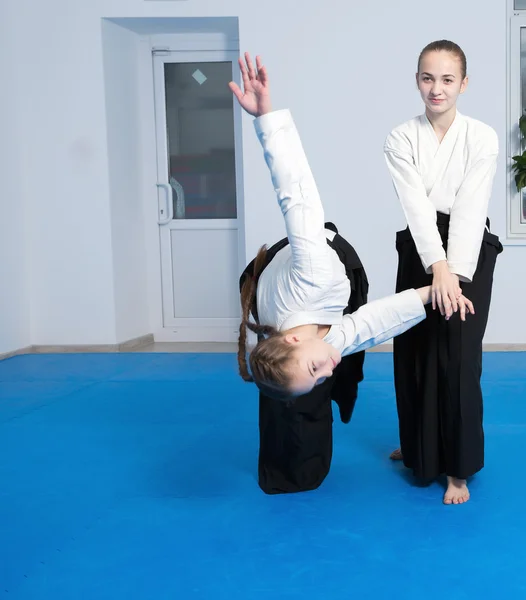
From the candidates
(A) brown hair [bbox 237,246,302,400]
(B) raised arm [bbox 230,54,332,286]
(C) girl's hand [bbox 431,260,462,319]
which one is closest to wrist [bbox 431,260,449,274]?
(C) girl's hand [bbox 431,260,462,319]

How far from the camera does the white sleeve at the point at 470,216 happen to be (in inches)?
79.0

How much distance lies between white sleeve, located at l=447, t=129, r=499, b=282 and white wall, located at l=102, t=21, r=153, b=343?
3.45 m

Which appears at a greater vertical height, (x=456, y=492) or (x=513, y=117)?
(x=513, y=117)

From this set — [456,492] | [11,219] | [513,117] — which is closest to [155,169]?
[11,219]

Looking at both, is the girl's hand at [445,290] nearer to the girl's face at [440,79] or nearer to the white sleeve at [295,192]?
the white sleeve at [295,192]

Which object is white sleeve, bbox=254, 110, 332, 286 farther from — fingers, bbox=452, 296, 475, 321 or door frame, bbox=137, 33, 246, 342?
door frame, bbox=137, 33, 246, 342

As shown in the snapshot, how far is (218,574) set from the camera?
1.69 metres

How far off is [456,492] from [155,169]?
4.06m

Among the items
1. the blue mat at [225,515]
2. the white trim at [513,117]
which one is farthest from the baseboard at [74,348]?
the white trim at [513,117]

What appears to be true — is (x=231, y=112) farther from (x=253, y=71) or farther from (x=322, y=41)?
(x=253, y=71)

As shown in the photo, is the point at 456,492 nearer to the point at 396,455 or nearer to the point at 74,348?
the point at 396,455

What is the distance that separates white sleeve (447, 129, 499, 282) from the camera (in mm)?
2006

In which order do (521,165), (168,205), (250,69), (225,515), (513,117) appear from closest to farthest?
(250,69)
(225,515)
(521,165)
(513,117)
(168,205)

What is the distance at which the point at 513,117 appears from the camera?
4.85 m
